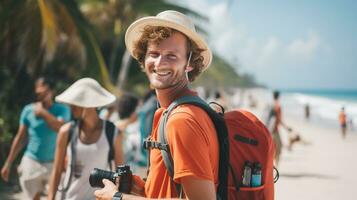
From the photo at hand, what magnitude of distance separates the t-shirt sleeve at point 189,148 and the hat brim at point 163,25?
413 mm

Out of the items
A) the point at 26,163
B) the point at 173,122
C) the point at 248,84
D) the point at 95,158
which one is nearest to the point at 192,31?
the point at 173,122

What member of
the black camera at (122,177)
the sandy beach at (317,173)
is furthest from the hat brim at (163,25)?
the sandy beach at (317,173)

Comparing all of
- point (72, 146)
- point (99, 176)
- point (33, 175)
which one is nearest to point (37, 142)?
point (33, 175)

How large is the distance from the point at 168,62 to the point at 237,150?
425mm

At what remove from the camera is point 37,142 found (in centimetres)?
470

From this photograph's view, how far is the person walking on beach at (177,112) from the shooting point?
1.49m

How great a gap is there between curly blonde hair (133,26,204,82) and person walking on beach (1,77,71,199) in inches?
104

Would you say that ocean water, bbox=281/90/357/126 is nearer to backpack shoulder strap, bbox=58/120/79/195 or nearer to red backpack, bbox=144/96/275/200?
backpack shoulder strap, bbox=58/120/79/195

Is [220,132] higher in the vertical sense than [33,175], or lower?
higher

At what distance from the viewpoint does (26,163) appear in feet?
15.3

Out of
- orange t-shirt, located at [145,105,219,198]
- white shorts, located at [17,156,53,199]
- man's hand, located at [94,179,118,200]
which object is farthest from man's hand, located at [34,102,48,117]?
orange t-shirt, located at [145,105,219,198]

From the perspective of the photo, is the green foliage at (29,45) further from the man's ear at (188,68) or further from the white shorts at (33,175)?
the man's ear at (188,68)

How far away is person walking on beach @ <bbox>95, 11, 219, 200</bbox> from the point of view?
4.88 ft

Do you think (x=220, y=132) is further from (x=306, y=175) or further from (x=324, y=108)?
(x=324, y=108)
